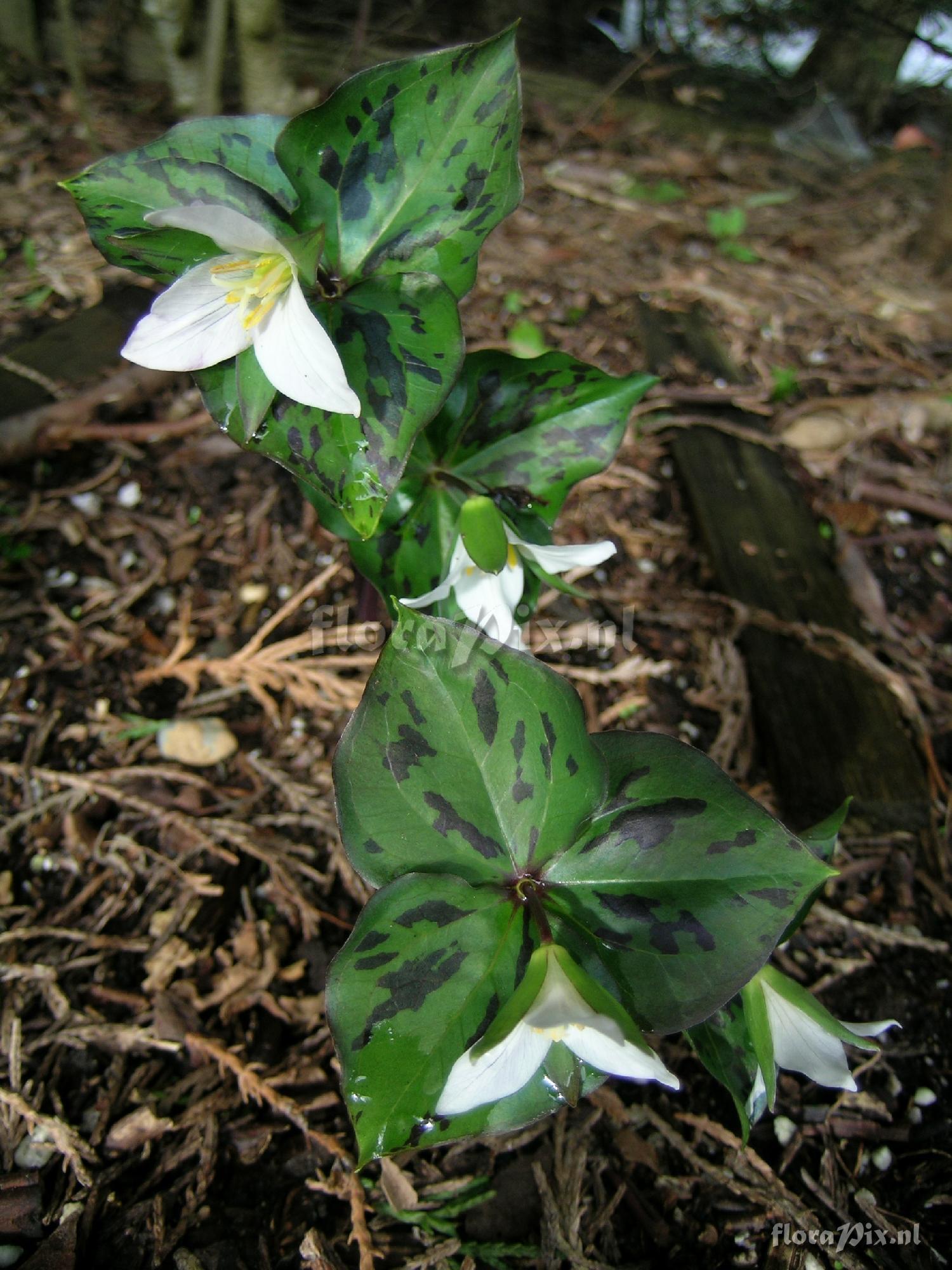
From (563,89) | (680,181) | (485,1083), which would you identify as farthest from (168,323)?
(563,89)

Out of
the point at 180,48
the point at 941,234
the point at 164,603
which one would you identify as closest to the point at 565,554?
the point at 164,603

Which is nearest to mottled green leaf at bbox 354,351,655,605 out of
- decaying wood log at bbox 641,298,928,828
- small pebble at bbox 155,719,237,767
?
small pebble at bbox 155,719,237,767

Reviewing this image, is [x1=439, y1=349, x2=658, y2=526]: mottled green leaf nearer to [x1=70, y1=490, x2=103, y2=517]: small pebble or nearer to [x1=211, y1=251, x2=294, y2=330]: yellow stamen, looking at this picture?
[x1=211, y1=251, x2=294, y2=330]: yellow stamen

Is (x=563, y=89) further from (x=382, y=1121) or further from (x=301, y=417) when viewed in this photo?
(x=382, y=1121)

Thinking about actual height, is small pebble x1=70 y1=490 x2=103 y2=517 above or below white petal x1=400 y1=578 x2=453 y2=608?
below

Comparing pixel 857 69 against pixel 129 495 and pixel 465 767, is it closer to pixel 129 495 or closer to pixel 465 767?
pixel 129 495

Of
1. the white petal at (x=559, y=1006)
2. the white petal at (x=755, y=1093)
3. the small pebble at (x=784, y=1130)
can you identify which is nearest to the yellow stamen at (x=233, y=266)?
the white petal at (x=559, y=1006)
